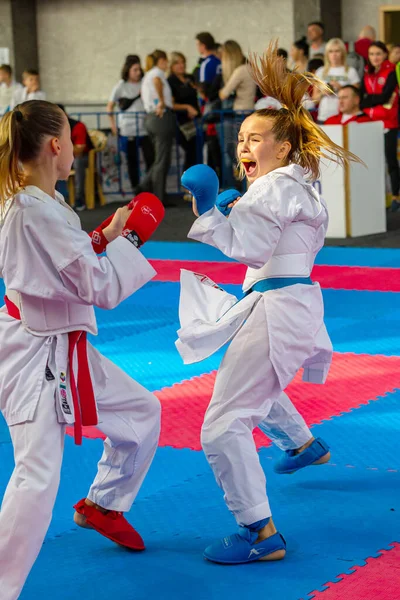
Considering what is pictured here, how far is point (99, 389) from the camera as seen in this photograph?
3.06 metres

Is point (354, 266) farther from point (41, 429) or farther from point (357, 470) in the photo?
point (41, 429)

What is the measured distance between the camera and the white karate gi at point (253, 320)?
3143 millimetres

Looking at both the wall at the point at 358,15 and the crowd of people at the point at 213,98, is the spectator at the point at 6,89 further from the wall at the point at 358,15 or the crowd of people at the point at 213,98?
the wall at the point at 358,15

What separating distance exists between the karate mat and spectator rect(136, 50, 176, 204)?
613 centimetres

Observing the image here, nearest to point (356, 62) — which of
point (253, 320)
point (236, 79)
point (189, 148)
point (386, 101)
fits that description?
point (236, 79)

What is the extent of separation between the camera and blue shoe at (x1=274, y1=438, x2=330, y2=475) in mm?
3812

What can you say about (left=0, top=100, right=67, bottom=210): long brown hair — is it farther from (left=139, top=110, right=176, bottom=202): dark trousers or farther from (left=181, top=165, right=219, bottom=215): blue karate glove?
(left=139, top=110, right=176, bottom=202): dark trousers

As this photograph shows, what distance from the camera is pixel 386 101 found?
1070 centimetres

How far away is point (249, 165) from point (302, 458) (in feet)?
3.92

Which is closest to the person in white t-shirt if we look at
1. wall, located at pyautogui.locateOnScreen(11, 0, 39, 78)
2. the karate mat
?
the karate mat

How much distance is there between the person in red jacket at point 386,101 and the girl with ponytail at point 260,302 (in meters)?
7.30

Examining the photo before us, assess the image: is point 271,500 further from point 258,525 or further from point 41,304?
point 41,304

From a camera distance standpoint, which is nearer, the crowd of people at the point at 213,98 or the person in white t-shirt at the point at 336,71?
the person in white t-shirt at the point at 336,71

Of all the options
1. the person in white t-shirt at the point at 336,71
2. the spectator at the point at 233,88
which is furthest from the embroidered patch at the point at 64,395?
the spectator at the point at 233,88
